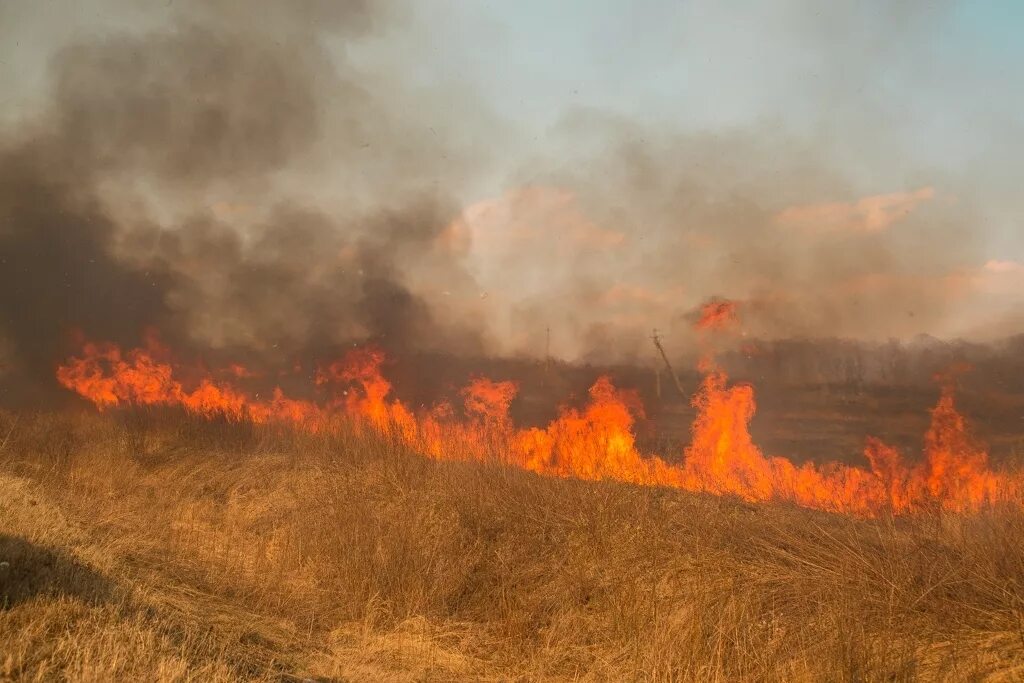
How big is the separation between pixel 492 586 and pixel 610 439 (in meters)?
12.1

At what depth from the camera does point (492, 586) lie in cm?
1048

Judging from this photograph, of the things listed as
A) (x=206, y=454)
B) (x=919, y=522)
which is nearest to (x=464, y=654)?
(x=919, y=522)

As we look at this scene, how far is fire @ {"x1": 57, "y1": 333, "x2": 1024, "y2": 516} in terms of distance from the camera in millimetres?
13500

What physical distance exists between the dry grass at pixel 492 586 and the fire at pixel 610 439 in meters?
0.86

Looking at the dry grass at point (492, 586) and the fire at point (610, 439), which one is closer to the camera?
the dry grass at point (492, 586)

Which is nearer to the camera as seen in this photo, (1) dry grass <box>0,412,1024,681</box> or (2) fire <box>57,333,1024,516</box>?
(1) dry grass <box>0,412,1024,681</box>

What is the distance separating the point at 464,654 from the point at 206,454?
13.2 m

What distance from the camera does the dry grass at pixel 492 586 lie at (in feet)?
22.5

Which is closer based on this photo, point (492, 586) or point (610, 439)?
point (492, 586)

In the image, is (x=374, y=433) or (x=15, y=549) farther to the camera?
(x=374, y=433)

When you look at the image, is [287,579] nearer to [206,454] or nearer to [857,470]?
[206,454]

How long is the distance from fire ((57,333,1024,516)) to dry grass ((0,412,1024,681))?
2.81 feet

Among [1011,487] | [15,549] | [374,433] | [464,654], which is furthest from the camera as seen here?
[374,433]

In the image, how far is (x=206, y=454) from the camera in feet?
63.7
